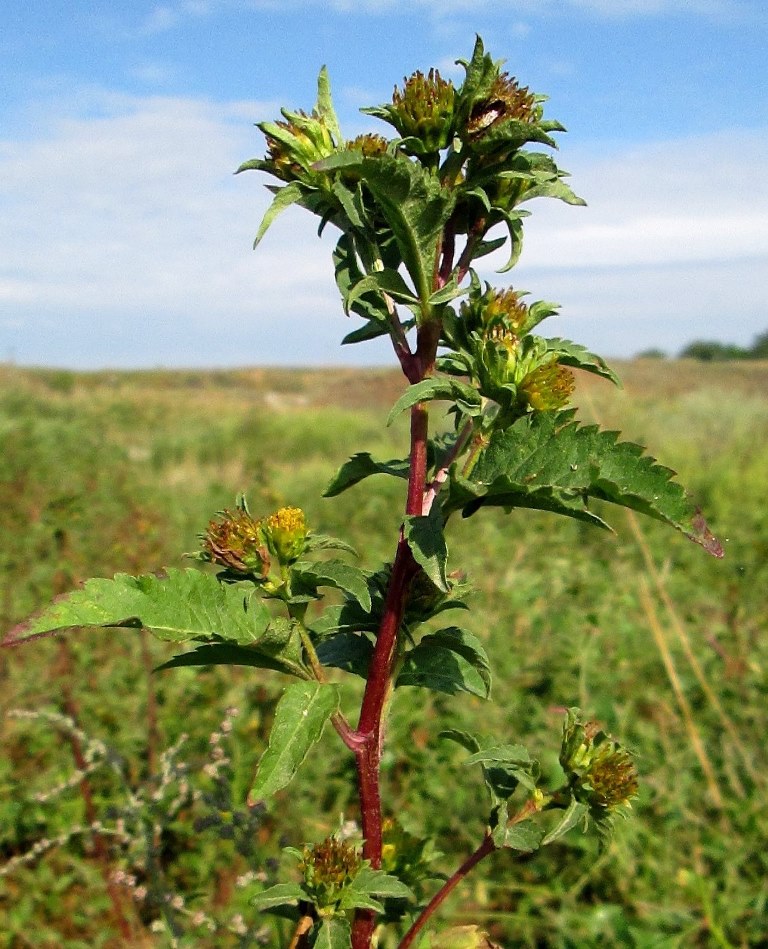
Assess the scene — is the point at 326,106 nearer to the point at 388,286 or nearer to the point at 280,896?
the point at 388,286

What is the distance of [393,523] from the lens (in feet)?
20.4

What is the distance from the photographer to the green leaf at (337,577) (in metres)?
0.99

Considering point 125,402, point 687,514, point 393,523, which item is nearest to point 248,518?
point 687,514

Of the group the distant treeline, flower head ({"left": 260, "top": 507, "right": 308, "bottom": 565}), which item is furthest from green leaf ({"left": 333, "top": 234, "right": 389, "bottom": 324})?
the distant treeline

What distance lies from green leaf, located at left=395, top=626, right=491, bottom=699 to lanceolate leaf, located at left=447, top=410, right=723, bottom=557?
204 mm

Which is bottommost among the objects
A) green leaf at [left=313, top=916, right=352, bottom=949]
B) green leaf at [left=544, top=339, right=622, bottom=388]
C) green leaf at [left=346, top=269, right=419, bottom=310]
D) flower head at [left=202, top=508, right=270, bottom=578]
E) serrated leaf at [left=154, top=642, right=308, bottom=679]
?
green leaf at [left=313, top=916, right=352, bottom=949]

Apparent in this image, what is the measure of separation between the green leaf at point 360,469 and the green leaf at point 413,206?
0.22 m

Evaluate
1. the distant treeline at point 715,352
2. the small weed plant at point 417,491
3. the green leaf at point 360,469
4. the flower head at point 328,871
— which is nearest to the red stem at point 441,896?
the small weed plant at point 417,491

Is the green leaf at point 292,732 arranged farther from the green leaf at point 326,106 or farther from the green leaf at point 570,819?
the green leaf at point 326,106

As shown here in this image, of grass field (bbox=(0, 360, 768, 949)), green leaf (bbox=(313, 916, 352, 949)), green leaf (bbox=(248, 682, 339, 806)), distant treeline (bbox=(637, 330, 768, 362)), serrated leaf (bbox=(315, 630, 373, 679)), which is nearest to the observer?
green leaf (bbox=(248, 682, 339, 806))

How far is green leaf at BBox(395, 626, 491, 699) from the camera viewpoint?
1020 millimetres

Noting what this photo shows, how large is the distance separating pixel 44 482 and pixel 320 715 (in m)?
5.44

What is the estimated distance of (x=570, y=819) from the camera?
40.6 inches

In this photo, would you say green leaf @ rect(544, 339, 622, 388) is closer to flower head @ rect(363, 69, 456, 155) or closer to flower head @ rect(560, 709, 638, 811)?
flower head @ rect(363, 69, 456, 155)
